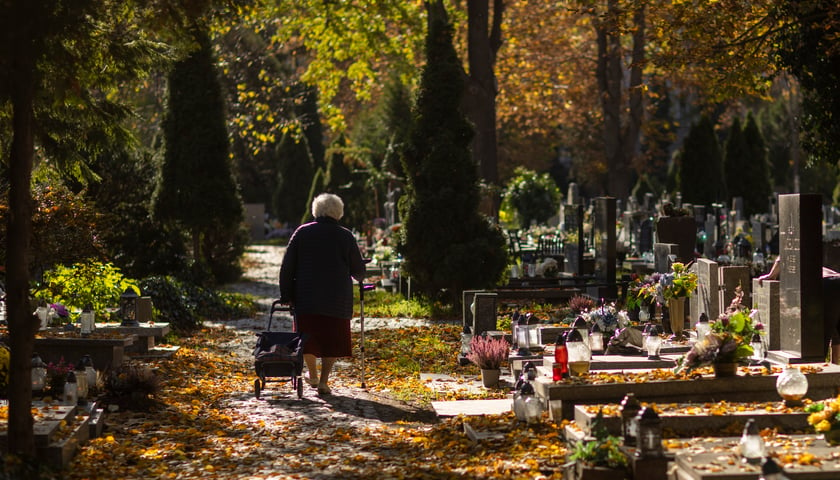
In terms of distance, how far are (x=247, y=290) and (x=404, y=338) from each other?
977cm

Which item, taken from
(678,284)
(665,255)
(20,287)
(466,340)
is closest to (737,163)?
(665,255)

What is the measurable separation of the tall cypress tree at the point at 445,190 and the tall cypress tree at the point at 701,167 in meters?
17.2

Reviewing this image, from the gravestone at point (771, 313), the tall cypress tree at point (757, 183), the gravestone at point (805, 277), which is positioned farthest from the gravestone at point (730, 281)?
the tall cypress tree at point (757, 183)

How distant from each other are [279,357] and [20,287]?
3538 millimetres

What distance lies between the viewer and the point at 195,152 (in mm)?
21594

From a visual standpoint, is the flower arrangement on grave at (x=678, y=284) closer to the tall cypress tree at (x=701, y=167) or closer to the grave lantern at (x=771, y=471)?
the grave lantern at (x=771, y=471)

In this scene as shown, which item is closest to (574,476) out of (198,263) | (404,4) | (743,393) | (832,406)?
(832,406)

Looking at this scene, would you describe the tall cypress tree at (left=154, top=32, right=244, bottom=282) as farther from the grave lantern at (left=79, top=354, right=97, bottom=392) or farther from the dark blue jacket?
the grave lantern at (left=79, top=354, right=97, bottom=392)

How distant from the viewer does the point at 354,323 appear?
1822cm

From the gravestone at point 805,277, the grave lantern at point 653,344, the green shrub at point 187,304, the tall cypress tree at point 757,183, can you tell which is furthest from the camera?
the tall cypress tree at point 757,183

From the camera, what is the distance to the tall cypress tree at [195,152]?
848 inches

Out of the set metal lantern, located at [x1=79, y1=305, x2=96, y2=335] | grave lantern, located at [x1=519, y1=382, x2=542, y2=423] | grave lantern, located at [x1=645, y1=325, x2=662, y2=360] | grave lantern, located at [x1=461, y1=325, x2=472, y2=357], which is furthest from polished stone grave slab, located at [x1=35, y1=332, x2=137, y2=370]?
grave lantern, located at [x1=645, y1=325, x2=662, y2=360]

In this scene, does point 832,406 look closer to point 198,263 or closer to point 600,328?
point 600,328

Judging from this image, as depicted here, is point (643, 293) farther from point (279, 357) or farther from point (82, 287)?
point (82, 287)
